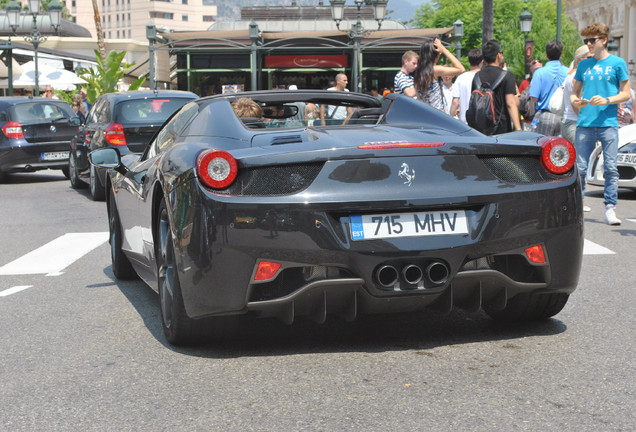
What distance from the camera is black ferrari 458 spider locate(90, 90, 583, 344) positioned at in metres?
4.37

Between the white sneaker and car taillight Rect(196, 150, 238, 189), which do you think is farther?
the white sneaker

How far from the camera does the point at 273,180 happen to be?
14.5 ft

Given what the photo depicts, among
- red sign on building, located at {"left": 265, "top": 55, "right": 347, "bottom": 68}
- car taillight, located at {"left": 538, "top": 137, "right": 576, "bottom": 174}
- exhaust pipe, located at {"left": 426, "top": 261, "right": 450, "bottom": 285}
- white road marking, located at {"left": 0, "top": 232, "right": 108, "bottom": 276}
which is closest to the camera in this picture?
exhaust pipe, located at {"left": 426, "top": 261, "right": 450, "bottom": 285}

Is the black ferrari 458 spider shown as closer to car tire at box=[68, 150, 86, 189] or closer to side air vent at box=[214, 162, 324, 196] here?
side air vent at box=[214, 162, 324, 196]

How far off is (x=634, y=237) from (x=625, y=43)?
73.9 metres

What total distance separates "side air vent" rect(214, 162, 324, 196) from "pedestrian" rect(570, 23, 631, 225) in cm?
603

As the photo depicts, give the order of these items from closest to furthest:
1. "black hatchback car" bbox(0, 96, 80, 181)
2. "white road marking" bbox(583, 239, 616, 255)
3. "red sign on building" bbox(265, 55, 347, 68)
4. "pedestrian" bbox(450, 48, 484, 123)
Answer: "white road marking" bbox(583, 239, 616, 255) < "pedestrian" bbox(450, 48, 484, 123) < "black hatchback car" bbox(0, 96, 80, 181) < "red sign on building" bbox(265, 55, 347, 68)

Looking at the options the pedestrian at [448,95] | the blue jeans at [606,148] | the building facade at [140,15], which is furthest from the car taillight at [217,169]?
the building facade at [140,15]

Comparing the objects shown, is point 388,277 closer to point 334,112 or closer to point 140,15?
point 334,112

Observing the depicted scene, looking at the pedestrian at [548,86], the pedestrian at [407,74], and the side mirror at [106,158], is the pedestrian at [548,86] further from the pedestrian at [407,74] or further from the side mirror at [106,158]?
the side mirror at [106,158]

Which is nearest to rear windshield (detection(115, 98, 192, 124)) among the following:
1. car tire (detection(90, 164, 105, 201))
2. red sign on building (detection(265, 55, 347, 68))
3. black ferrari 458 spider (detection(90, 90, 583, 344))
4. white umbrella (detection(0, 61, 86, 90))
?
car tire (detection(90, 164, 105, 201))

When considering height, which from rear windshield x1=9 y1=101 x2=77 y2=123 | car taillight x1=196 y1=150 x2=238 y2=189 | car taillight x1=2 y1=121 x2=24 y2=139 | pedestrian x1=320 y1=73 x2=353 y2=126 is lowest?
car taillight x1=2 y1=121 x2=24 y2=139

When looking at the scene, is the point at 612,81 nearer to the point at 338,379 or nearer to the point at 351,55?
the point at 338,379

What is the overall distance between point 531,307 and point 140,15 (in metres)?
191
